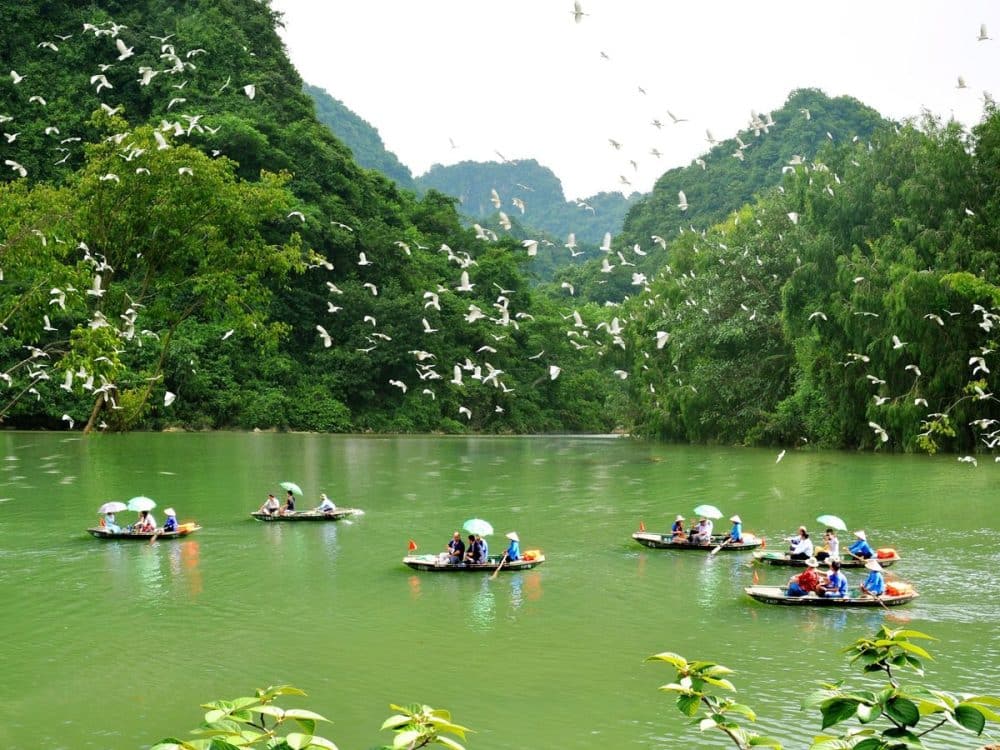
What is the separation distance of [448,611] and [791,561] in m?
7.92

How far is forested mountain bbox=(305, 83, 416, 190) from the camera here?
162000 millimetres

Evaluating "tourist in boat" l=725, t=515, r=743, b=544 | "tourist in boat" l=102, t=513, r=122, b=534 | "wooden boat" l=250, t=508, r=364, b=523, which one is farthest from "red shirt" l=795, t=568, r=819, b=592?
"tourist in boat" l=102, t=513, r=122, b=534

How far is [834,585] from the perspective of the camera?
17359 millimetres

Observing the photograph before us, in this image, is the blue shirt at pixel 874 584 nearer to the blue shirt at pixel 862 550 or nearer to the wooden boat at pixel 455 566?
the blue shirt at pixel 862 550

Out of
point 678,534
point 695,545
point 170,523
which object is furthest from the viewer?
point 170,523

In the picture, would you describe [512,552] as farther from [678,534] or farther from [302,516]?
[302,516]

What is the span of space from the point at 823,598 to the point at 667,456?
31.9m

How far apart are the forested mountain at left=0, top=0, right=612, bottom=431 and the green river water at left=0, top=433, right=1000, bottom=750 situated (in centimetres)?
1741

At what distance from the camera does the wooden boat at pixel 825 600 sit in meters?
17.0

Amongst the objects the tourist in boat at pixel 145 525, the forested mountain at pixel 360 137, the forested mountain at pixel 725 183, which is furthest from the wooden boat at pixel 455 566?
the forested mountain at pixel 360 137

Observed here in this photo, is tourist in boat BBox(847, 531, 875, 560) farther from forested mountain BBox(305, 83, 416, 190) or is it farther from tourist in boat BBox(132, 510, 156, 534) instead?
forested mountain BBox(305, 83, 416, 190)

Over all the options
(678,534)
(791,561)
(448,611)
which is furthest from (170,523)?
(791,561)

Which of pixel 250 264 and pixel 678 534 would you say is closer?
pixel 678 534

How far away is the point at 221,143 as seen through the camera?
217 ft
